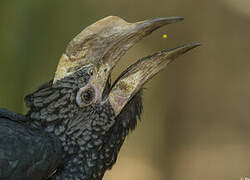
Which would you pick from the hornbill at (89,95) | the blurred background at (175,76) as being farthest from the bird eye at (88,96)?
the blurred background at (175,76)

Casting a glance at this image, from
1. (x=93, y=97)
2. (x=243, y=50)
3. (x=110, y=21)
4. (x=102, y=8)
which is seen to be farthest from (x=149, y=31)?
(x=102, y=8)

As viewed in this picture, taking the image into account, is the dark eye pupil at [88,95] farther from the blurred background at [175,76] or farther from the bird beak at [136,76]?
the blurred background at [175,76]

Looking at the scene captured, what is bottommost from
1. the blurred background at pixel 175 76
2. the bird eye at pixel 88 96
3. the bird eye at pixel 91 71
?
the blurred background at pixel 175 76

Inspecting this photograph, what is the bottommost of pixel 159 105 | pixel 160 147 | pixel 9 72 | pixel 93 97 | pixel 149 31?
pixel 160 147

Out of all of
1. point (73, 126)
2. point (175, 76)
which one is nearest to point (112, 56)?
point (73, 126)

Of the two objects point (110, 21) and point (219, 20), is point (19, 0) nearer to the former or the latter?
point (219, 20)

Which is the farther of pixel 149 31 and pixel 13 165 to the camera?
pixel 149 31

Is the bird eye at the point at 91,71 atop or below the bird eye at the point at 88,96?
atop
